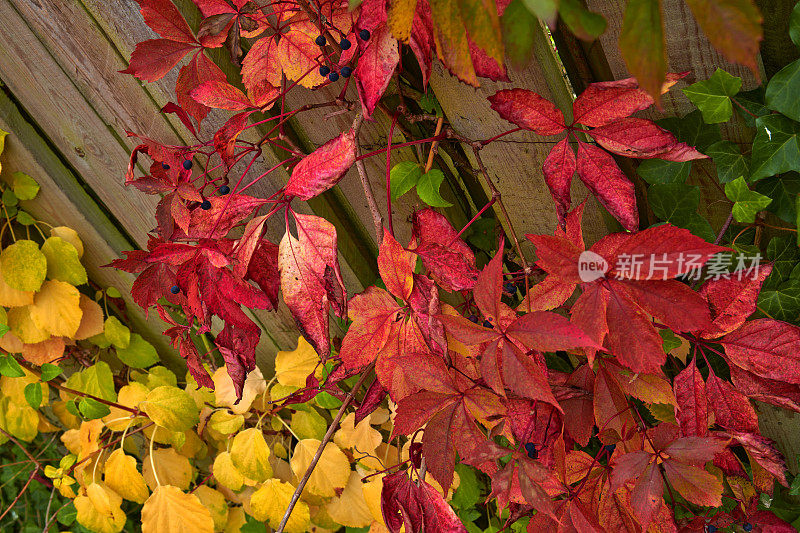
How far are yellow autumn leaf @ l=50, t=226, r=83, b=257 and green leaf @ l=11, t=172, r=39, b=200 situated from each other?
0.29ft

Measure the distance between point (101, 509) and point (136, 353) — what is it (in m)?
0.38

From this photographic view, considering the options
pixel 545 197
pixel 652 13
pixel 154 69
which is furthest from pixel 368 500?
pixel 652 13

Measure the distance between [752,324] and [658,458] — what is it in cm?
21

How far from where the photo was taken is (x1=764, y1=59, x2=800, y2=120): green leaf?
2.46 ft

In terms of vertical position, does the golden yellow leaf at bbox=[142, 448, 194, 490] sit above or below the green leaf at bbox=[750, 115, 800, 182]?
below

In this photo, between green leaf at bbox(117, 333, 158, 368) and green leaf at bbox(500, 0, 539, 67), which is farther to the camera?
green leaf at bbox(117, 333, 158, 368)

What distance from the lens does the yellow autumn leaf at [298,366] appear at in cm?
122

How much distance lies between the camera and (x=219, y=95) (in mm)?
790

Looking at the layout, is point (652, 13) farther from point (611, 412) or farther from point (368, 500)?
point (368, 500)

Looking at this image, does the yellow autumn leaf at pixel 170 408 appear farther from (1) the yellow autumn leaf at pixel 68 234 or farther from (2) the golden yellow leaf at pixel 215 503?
(1) the yellow autumn leaf at pixel 68 234

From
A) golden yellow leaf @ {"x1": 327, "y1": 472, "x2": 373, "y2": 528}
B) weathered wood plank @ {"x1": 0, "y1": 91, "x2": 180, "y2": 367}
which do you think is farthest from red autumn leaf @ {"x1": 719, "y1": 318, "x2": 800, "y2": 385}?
weathered wood plank @ {"x1": 0, "y1": 91, "x2": 180, "y2": 367}

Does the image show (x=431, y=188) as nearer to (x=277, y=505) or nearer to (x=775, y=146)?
(x=775, y=146)

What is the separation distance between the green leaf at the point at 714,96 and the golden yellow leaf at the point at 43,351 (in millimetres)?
1465

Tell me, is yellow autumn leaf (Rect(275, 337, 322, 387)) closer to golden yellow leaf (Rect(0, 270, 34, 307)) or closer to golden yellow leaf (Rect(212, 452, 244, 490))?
golden yellow leaf (Rect(212, 452, 244, 490))
